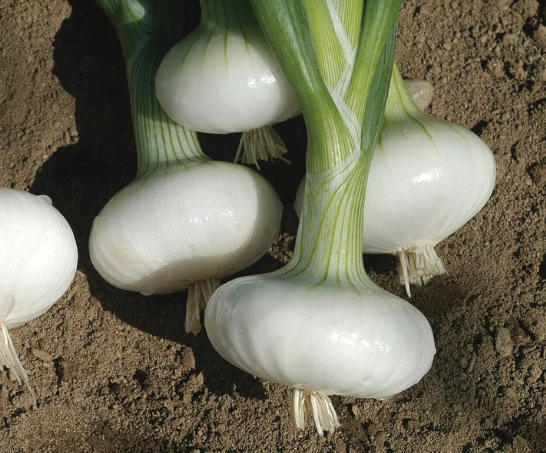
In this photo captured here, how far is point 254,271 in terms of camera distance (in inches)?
70.5

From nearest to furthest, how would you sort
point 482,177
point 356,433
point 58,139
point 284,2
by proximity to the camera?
1. point 284,2
2. point 482,177
3. point 356,433
4. point 58,139

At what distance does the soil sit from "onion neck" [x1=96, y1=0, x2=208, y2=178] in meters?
0.14

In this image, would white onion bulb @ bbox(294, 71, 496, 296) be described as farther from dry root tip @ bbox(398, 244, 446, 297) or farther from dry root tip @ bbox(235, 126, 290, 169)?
dry root tip @ bbox(235, 126, 290, 169)

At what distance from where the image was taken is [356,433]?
1.69m

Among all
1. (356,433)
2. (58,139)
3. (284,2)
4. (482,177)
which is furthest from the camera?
(58,139)

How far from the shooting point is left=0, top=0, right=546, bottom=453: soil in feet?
5.54

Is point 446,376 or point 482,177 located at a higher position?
point 482,177

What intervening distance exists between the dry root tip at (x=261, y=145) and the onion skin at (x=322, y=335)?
1.05ft

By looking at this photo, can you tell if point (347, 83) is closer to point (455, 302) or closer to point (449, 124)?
point (449, 124)

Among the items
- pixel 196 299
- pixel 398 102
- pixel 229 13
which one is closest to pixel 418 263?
pixel 398 102

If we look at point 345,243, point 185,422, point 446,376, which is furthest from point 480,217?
point 185,422

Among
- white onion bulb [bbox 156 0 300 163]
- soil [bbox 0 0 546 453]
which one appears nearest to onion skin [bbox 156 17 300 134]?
white onion bulb [bbox 156 0 300 163]

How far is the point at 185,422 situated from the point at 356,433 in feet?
1.13

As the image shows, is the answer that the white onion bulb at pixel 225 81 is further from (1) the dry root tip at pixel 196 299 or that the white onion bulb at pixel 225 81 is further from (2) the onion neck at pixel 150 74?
(1) the dry root tip at pixel 196 299
